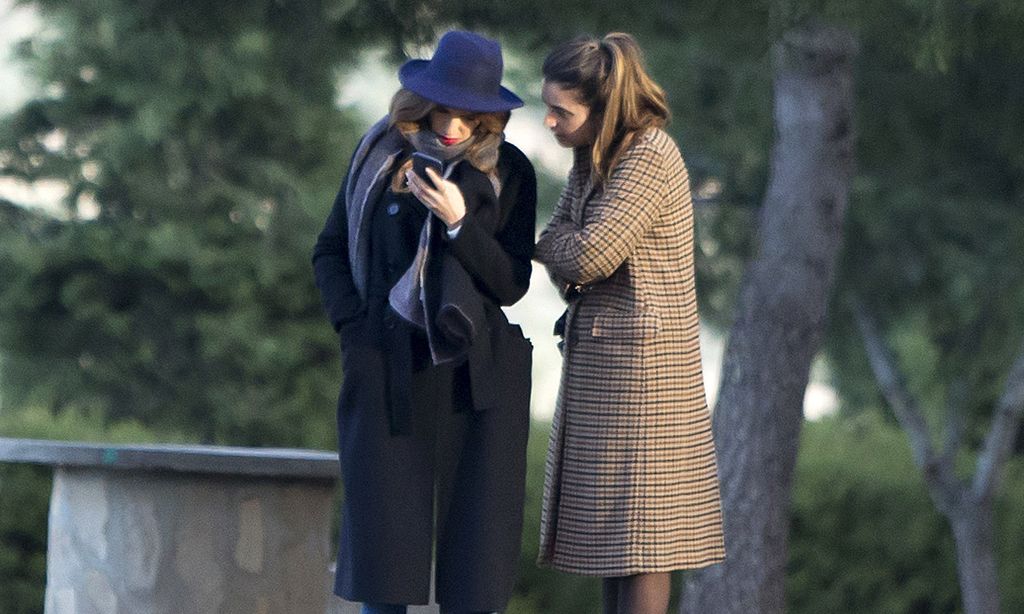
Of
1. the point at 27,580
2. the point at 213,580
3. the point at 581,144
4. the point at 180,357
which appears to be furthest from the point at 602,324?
the point at 180,357

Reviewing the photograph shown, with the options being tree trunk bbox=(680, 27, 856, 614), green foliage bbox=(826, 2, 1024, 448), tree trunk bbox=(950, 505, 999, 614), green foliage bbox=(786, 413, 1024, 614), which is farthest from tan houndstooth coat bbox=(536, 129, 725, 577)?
green foliage bbox=(786, 413, 1024, 614)

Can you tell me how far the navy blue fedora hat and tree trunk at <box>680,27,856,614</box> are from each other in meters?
2.87

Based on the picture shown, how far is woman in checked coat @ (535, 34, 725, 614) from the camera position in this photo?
3938 mm

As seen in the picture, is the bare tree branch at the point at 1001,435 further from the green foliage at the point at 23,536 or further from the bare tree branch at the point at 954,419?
the green foliage at the point at 23,536

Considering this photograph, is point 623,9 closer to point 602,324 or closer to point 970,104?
point 602,324

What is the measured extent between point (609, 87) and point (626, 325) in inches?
20.7

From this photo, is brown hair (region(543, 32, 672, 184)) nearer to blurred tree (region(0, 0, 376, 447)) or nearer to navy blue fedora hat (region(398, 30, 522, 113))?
navy blue fedora hat (region(398, 30, 522, 113))

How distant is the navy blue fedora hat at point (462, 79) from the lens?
3.78 meters

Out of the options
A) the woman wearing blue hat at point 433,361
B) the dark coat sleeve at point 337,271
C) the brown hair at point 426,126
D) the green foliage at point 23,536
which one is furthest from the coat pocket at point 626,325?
the green foliage at point 23,536

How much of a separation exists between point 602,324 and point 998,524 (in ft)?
18.7

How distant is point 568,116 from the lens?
3951 mm

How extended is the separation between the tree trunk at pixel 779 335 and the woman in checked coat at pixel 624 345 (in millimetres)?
2486

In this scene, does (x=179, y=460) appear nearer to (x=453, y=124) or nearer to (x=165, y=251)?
(x=453, y=124)

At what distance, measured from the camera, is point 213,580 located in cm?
488
